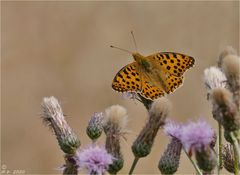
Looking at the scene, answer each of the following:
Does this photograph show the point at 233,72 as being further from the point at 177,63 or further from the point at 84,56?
the point at 84,56

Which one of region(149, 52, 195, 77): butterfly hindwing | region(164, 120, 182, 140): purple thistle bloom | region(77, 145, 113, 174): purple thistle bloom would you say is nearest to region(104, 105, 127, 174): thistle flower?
region(77, 145, 113, 174): purple thistle bloom

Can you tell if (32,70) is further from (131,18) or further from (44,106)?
(44,106)

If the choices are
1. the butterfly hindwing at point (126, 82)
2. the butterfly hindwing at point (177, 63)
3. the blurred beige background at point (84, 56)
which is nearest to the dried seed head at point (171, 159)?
the butterfly hindwing at point (126, 82)

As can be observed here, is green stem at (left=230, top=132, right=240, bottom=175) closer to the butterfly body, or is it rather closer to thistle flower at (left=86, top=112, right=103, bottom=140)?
the butterfly body

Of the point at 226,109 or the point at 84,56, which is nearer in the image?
the point at 226,109

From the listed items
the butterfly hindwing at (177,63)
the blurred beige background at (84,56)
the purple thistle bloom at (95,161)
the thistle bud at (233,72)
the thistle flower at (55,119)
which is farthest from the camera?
the blurred beige background at (84,56)

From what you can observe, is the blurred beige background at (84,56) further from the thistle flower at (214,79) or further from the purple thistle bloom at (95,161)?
the purple thistle bloom at (95,161)

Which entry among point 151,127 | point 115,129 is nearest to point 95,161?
point 115,129

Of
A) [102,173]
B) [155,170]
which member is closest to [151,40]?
[155,170]
